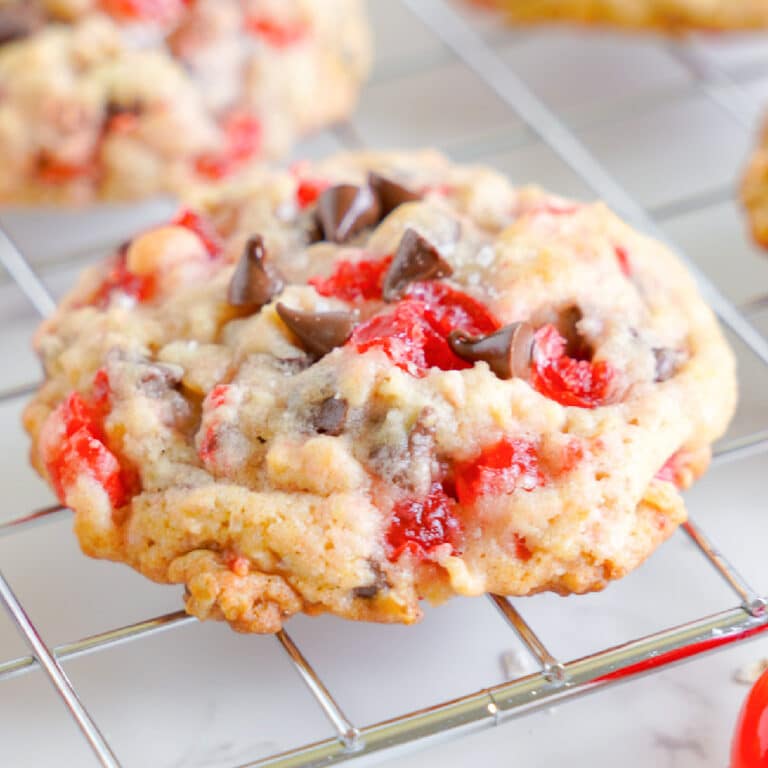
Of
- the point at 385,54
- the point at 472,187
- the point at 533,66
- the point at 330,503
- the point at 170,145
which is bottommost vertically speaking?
the point at 330,503

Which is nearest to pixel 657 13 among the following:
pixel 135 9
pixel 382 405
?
pixel 135 9

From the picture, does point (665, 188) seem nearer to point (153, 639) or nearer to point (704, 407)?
point (704, 407)

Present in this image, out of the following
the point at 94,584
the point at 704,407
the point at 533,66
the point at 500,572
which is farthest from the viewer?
the point at 533,66

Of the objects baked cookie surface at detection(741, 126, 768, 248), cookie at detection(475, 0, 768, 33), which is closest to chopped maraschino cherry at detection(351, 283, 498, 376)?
baked cookie surface at detection(741, 126, 768, 248)

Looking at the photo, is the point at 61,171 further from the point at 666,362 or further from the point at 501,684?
the point at 501,684

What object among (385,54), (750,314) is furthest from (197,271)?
(385,54)

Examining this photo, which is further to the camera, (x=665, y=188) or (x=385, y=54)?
(x=385, y=54)

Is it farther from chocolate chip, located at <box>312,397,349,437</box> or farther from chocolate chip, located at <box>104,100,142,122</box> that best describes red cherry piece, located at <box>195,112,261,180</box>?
chocolate chip, located at <box>312,397,349,437</box>
